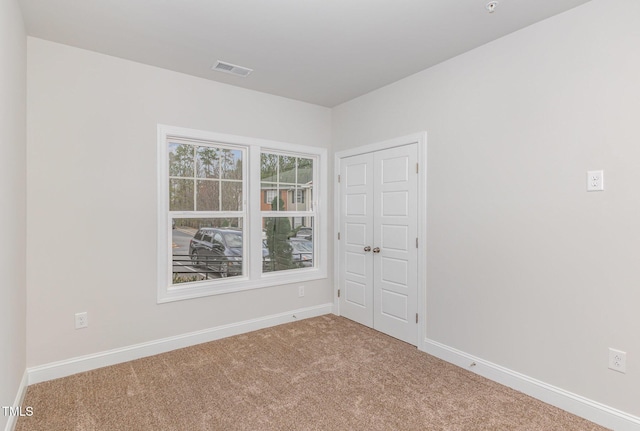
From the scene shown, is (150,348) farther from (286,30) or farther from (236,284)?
(286,30)

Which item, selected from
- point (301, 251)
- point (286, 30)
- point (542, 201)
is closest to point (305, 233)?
point (301, 251)

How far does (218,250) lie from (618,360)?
3.40 meters

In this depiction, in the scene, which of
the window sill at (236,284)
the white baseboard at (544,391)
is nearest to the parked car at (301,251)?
the window sill at (236,284)

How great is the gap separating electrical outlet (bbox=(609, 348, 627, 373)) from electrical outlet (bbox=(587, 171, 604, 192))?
3.36 ft

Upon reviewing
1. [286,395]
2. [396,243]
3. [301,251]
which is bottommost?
[286,395]

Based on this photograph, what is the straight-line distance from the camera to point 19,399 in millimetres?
2221

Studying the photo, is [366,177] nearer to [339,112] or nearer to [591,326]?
[339,112]

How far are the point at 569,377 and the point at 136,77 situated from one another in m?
4.20

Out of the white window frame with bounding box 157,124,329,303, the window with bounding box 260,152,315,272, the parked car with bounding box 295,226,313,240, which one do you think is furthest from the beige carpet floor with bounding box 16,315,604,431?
the parked car with bounding box 295,226,313,240

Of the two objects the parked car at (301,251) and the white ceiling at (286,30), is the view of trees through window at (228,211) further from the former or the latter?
the white ceiling at (286,30)

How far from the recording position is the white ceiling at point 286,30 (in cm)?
220

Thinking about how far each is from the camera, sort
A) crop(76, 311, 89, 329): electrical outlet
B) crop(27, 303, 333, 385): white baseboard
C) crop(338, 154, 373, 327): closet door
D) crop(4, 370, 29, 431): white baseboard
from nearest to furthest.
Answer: crop(4, 370, 29, 431): white baseboard
crop(27, 303, 333, 385): white baseboard
crop(76, 311, 89, 329): electrical outlet
crop(338, 154, 373, 327): closet door

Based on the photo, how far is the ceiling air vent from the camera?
10.0 ft

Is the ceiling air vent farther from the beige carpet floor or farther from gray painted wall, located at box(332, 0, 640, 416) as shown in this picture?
the beige carpet floor
